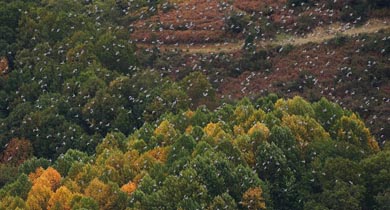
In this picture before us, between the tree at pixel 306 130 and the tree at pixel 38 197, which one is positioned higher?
the tree at pixel 306 130

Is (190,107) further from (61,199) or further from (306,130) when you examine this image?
(61,199)

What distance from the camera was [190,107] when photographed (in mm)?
122562

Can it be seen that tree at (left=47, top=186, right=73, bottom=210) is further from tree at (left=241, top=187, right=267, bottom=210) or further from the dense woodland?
tree at (left=241, top=187, right=267, bottom=210)

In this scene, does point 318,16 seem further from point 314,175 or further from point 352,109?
point 314,175

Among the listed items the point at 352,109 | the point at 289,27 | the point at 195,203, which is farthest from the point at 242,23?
the point at 195,203

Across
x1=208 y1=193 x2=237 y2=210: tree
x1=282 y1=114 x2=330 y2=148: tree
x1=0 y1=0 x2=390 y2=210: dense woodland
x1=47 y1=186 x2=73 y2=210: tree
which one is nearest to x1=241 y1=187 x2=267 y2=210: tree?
x1=0 y1=0 x2=390 y2=210: dense woodland

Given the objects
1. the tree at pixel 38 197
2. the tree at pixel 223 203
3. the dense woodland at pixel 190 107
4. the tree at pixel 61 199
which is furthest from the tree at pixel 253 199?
the tree at pixel 38 197

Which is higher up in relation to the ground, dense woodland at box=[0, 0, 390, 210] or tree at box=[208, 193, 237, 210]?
tree at box=[208, 193, 237, 210]

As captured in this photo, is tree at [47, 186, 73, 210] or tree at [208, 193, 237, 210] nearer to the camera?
tree at [208, 193, 237, 210]

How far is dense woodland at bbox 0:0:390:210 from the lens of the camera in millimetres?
→ 99312

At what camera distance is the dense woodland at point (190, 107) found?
326 feet

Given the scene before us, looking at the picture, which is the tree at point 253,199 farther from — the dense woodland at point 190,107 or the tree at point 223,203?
the tree at point 223,203

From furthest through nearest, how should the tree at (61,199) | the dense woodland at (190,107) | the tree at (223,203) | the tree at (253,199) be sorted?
the tree at (61,199), the dense woodland at (190,107), the tree at (253,199), the tree at (223,203)

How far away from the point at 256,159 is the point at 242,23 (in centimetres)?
4502
